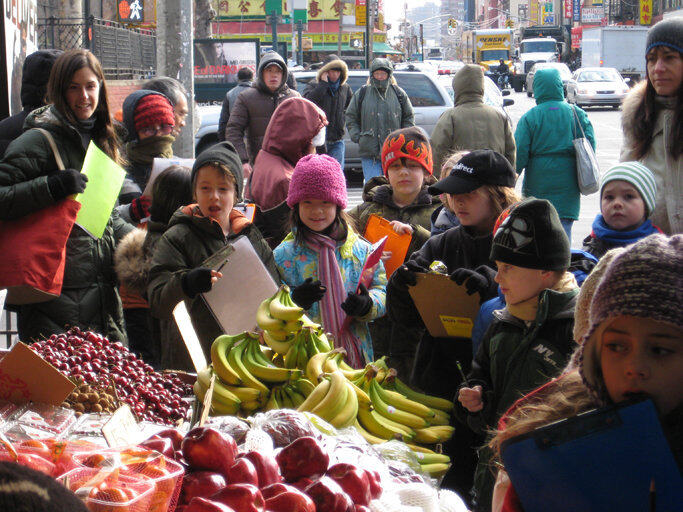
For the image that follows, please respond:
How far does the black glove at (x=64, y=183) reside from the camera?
445 centimetres

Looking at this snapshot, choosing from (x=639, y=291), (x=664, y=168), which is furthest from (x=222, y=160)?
(x=639, y=291)

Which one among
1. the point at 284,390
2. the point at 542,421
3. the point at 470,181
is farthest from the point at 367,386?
the point at 542,421

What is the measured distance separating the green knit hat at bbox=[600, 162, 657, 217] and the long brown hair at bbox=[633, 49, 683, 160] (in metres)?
0.43

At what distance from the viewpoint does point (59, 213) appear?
4.55m

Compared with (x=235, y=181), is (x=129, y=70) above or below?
above

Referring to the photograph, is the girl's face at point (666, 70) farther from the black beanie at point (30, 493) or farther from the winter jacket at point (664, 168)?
the black beanie at point (30, 493)

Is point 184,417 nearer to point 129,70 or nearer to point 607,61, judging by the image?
point 129,70

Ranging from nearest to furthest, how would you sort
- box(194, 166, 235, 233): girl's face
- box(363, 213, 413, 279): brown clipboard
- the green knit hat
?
1. box(194, 166, 235, 233): girl's face
2. the green knit hat
3. box(363, 213, 413, 279): brown clipboard

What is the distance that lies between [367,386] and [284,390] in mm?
391

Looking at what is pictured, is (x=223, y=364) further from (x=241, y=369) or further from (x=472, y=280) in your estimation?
(x=472, y=280)

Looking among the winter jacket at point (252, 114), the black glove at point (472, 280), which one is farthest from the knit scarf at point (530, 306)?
the winter jacket at point (252, 114)

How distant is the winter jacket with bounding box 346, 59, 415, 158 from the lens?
11.1m

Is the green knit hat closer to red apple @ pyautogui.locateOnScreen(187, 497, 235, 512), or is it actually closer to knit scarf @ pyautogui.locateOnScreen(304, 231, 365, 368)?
knit scarf @ pyautogui.locateOnScreen(304, 231, 365, 368)

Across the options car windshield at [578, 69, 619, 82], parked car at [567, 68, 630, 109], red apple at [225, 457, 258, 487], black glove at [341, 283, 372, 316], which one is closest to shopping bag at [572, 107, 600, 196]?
black glove at [341, 283, 372, 316]
